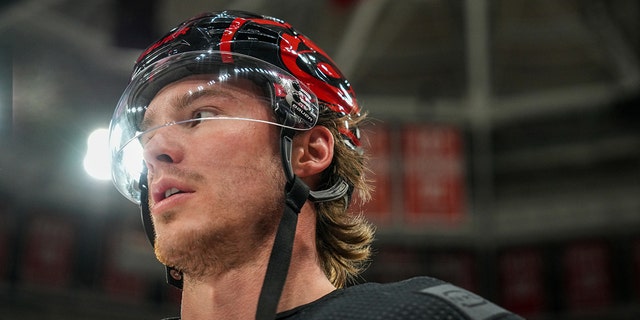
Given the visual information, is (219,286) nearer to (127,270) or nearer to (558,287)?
(127,270)

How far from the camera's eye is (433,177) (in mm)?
8602

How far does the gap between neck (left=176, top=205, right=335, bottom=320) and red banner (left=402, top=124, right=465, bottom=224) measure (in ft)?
22.6

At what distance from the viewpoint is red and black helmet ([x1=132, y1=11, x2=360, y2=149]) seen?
1964mm

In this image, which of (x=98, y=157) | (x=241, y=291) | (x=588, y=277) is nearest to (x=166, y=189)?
(x=241, y=291)

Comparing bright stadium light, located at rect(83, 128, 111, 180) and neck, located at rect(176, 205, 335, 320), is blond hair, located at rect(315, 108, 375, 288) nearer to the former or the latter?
neck, located at rect(176, 205, 335, 320)

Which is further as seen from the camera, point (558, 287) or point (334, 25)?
point (334, 25)

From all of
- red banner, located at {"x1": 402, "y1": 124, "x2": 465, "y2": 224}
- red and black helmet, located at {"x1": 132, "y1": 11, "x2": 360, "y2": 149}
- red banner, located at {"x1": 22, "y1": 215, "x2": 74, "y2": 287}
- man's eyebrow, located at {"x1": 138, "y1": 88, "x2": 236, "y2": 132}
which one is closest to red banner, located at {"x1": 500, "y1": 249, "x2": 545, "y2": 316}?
red banner, located at {"x1": 402, "y1": 124, "x2": 465, "y2": 224}

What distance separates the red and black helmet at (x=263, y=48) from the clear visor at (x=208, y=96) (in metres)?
0.05

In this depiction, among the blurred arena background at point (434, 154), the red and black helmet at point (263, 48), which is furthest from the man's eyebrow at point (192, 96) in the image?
the blurred arena background at point (434, 154)

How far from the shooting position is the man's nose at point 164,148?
1.76m

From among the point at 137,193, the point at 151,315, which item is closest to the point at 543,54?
the point at 151,315

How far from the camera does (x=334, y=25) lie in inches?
478

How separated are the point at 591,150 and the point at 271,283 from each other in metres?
9.87

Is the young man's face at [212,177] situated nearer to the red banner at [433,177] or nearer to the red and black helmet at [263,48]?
the red and black helmet at [263,48]
